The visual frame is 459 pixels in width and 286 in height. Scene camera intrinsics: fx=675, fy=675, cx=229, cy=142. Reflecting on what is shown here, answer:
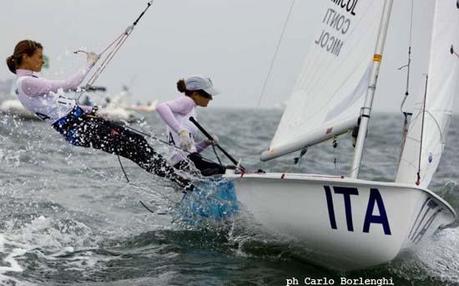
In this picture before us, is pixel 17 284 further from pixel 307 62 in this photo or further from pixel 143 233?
pixel 307 62

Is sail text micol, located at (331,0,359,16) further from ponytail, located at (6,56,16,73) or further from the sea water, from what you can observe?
ponytail, located at (6,56,16,73)

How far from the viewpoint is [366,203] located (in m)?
3.95

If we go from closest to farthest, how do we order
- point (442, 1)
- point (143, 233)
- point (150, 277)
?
1. point (150, 277)
2. point (442, 1)
3. point (143, 233)

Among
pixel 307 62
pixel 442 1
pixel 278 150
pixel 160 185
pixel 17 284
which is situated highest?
pixel 442 1

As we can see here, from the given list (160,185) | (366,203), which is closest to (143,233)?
(160,185)

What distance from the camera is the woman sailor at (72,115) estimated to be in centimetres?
482

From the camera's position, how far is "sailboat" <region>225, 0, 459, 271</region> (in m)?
3.95

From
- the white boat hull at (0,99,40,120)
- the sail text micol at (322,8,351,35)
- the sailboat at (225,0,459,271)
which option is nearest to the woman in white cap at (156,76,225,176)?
the sailboat at (225,0,459,271)

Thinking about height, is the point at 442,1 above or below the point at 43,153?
above

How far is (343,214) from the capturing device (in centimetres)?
405

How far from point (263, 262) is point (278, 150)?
857mm

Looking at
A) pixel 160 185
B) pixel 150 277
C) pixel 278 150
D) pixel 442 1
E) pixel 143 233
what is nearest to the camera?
pixel 150 277

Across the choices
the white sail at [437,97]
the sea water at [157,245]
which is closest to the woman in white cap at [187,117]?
the sea water at [157,245]

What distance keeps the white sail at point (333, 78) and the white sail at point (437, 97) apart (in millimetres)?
398
